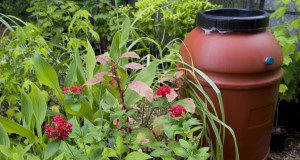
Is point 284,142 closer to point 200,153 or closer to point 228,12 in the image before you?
point 228,12

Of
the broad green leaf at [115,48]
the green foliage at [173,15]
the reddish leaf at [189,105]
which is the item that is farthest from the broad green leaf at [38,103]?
the green foliage at [173,15]

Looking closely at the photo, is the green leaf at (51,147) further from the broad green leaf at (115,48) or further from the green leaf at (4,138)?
Answer: the broad green leaf at (115,48)

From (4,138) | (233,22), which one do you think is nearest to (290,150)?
(233,22)

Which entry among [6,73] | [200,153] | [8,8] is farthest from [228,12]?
[8,8]

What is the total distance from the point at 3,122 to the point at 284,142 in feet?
5.82

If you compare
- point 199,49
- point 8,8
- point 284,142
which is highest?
point 199,49

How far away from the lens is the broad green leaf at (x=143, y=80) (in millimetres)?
1651

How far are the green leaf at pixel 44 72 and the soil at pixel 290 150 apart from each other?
1468mm

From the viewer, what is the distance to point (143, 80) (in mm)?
1713

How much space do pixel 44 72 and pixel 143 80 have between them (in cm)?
48

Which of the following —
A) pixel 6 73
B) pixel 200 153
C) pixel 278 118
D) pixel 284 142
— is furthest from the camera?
pixel 278 118

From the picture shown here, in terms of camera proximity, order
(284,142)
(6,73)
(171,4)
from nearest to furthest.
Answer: (6,73) → (284,142) → (171,4)

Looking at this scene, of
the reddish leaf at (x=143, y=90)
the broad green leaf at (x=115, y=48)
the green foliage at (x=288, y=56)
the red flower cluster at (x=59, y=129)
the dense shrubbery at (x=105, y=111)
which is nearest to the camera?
the red flower cluster at (x=59, y=129)

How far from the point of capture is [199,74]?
1.73 m
